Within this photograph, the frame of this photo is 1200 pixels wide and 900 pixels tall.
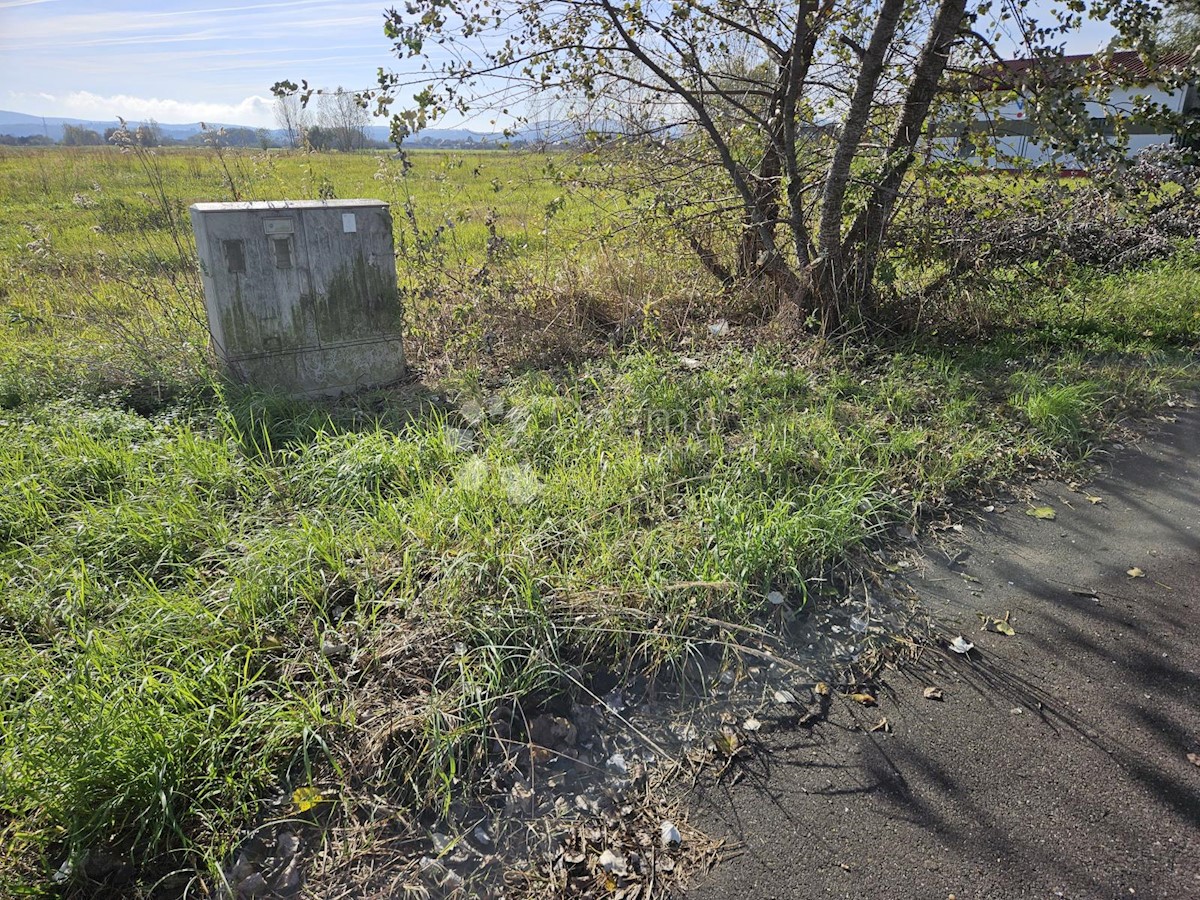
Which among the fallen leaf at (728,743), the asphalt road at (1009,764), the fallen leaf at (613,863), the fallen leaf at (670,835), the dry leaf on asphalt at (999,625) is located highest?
the dry leaf on asphalt at (999,625)

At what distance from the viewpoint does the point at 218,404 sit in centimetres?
505

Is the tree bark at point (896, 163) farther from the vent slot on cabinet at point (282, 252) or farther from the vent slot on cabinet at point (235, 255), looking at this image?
the vent slot on cabinet at point (235, 255)

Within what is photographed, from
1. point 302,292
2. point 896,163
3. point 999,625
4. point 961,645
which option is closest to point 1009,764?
point 961,645

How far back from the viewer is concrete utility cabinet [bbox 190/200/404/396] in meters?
5.02

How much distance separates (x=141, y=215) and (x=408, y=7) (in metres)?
3.54

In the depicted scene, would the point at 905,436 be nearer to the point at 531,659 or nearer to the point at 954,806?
the point at 954,806

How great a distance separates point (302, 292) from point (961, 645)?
4843 mm

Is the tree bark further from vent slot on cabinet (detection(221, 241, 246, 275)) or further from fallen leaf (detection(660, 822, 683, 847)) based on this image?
fallen leaf (detection(660, 822, 683, 847))

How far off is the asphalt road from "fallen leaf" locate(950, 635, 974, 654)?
33 mm

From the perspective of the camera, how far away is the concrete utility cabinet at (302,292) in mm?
5023

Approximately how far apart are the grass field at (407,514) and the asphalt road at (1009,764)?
63 cm

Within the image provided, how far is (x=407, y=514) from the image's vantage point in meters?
3.58

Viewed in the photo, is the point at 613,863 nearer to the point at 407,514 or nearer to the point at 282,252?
the point at 407,514

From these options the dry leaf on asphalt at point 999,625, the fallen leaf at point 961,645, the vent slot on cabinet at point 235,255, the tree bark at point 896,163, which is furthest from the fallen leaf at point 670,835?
the tree bark at point 896,163
